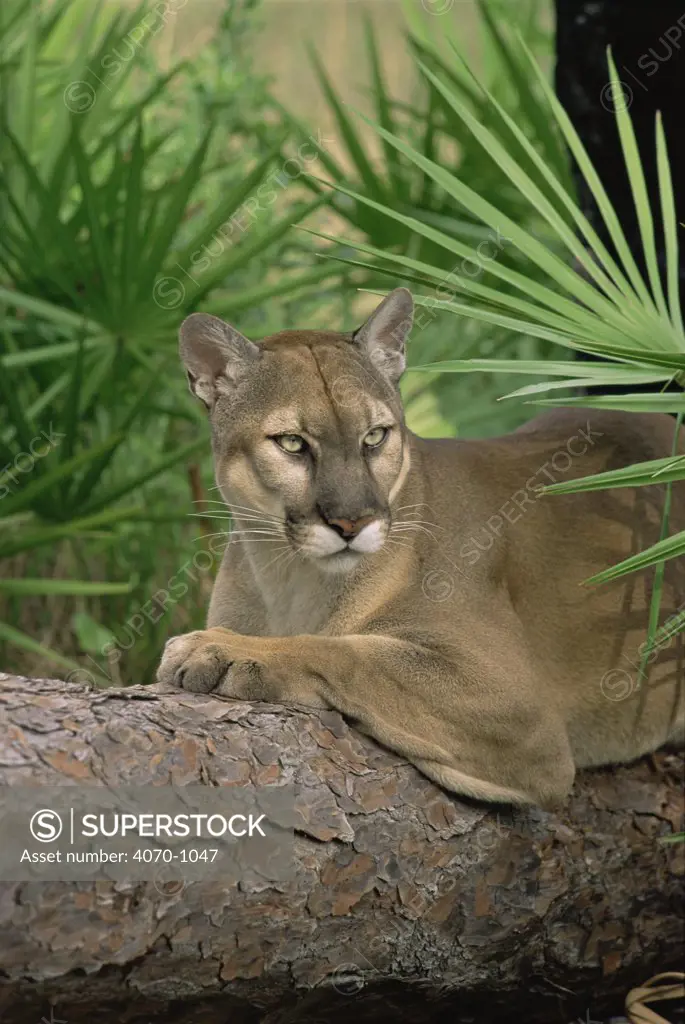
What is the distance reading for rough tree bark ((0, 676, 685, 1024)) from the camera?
104 inches

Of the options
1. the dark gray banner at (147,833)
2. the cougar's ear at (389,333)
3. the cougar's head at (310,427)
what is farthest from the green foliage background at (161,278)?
the dark gray banner at (147,833)

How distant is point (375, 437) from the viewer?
10.8ft

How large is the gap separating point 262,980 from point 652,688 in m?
1.38

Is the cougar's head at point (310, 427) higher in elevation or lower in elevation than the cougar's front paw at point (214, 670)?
higher

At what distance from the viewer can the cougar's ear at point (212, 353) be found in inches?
133

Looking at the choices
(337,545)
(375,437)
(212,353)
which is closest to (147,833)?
(337,545)

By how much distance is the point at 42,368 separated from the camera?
540 cm

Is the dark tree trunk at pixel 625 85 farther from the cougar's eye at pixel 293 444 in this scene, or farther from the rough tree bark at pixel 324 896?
the rough tree bark at pixel 324 896

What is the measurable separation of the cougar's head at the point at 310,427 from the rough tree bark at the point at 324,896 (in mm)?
481

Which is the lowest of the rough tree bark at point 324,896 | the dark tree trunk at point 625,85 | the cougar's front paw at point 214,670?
the rough tree bark at point 324,896

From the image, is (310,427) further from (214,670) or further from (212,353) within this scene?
(214,670)

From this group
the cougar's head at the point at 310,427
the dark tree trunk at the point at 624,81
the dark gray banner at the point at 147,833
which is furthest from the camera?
the dark tree trunk at the point at 624,81

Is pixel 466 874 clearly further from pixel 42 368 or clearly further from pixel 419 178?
pixel 419 178

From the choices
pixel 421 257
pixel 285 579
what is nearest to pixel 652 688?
pixel 285 579
